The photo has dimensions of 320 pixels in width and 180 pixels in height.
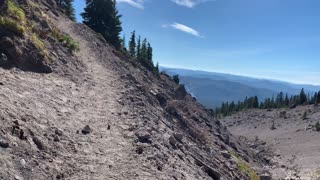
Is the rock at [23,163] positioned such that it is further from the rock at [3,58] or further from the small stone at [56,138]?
the rock at [3,58]

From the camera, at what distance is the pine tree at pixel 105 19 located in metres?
53.6

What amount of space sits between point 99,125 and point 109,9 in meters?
37.7

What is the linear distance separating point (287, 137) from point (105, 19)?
2423 inches

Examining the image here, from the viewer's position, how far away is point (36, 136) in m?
14.0

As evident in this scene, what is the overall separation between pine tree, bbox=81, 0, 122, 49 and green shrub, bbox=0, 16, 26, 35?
30.9m

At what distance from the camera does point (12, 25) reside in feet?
72.1

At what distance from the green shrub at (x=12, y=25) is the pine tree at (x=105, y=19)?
3088 centimetres

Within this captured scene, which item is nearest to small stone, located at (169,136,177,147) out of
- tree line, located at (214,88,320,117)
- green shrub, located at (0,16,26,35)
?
green shrub, located at (0,16,26,35)

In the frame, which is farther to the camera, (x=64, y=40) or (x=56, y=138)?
(x=64, y=40)

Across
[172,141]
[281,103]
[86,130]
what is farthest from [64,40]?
[281,103]

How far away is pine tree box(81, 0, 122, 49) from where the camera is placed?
53625mm

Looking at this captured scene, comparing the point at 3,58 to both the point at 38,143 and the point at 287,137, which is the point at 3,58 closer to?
the point at 38,143

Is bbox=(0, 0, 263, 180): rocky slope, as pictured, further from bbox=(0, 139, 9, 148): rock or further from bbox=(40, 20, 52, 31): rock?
bbox=(40, 20, 52, 31): rock

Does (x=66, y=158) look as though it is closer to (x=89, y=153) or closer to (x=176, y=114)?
(x=89, y=153)
